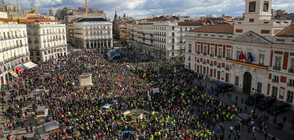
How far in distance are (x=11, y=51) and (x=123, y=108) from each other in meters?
33.2

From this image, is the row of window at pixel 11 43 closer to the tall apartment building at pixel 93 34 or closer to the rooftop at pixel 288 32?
the tall apartment building at pixel 93 34

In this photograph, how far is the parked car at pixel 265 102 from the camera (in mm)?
31341

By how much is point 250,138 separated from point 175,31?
49486 millimetres

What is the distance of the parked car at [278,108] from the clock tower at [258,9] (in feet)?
44.7

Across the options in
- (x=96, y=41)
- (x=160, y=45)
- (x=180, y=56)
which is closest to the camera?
(x=180, y=56)

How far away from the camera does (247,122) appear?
89.4 ft

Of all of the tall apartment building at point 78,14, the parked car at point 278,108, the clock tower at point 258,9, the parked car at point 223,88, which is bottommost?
the parked car at point 278,108

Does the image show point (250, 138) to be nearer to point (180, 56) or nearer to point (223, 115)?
point (223, 115)

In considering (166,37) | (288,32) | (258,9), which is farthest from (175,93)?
(166,37)

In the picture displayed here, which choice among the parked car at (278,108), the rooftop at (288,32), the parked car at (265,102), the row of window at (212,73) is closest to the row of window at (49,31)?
the row of window at (212,73)

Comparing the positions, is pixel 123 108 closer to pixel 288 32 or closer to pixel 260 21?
pixel 260 21

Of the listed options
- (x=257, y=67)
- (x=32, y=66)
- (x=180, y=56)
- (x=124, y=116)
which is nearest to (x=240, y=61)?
(x=257, y=67)

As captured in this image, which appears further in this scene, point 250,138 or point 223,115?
point 223,115

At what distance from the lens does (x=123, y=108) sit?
102 ft
